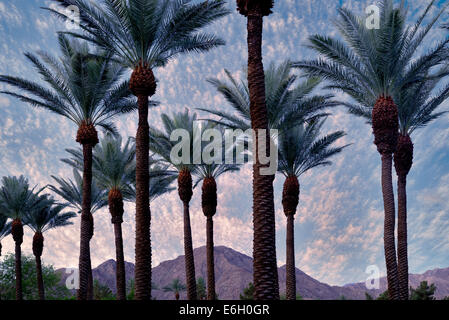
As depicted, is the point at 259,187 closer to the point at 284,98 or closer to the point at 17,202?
the point at 284,98

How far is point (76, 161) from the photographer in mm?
30797

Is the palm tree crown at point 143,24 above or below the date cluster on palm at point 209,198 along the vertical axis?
above

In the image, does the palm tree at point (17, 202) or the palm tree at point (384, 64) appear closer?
the palm tree at point (384, 64)

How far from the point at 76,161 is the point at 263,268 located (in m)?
21.5

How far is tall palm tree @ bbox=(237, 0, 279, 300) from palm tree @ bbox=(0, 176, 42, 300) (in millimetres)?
30121

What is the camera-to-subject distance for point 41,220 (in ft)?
133

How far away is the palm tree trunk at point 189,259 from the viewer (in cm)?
2728

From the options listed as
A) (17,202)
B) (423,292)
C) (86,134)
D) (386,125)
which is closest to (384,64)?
(386,125)

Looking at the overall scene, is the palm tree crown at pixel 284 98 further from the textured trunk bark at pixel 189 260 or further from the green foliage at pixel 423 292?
Result: the green foliage at pixel 423 292

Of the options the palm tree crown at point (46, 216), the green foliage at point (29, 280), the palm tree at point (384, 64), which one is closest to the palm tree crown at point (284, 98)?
the palm tree at point (384, 64)

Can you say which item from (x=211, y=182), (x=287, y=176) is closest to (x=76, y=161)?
(x=211, y=182)

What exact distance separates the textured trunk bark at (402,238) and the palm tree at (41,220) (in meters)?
26.9

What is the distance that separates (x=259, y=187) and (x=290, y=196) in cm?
1447
